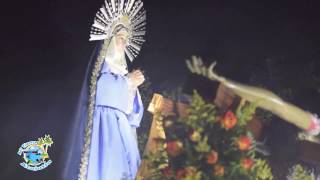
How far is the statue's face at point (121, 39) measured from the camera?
147 inches

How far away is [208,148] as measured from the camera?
2.82m

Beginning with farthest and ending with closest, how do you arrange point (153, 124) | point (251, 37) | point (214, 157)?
1. point (251, 37)
2. point (153, 124)
3. point (214, 157)

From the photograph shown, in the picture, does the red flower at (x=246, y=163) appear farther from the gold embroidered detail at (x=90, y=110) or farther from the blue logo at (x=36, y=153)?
the blue logo at (x=36, y=153)

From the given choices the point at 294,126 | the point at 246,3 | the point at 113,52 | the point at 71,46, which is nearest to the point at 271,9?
the point at 246,3

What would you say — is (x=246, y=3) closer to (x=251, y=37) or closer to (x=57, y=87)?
(x=251, y=37)

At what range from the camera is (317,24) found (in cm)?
388

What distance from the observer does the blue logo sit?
3564mm

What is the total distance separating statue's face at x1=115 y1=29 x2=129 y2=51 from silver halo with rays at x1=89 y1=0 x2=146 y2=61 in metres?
0.03

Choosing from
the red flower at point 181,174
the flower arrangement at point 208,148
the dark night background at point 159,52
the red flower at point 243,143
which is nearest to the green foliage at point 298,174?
the dark night background at point 159,52

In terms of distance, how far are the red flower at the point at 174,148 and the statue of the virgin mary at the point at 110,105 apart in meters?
0.70

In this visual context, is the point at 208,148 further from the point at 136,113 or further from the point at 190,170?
the point at 136,113

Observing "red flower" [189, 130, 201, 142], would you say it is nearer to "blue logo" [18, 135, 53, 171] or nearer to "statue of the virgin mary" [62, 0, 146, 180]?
"statue of the virgin mary" [62, 0, 146, 180]

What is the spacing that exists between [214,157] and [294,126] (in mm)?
948

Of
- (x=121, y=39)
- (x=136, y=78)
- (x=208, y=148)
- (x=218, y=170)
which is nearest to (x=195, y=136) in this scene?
(x=208, y=148)
